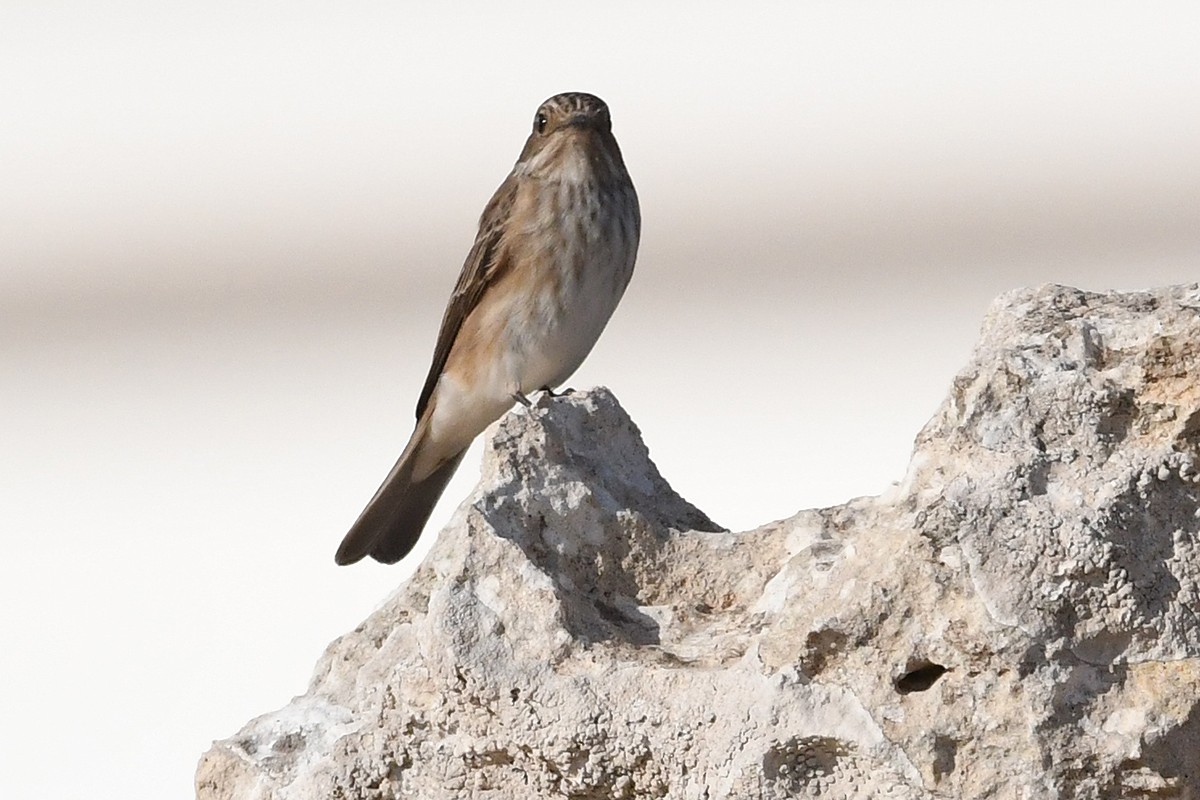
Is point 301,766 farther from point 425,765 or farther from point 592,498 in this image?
point 592,498

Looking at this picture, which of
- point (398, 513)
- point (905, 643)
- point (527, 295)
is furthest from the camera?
point (398, 513)

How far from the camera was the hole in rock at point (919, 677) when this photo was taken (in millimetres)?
1946

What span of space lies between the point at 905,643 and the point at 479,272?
3.27 meters

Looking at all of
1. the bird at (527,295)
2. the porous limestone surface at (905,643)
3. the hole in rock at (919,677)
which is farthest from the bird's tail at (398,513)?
the hole in rock at (919,677)

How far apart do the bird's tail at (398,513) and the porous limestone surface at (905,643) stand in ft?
7.58

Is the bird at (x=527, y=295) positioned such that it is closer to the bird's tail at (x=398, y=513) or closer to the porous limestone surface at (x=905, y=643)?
the bird's tail at (x=398, y=513)

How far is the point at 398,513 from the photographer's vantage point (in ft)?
16.4

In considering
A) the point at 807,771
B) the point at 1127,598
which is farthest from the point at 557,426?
the point at 1127,598

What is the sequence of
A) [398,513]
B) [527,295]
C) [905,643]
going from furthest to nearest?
[398,513] → [527,295] → [905,643]

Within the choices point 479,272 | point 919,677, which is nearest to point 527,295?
point 479,272

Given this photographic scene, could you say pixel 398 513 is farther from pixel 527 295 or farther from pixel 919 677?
pixel 919 677

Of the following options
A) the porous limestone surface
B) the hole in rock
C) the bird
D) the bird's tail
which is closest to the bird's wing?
the bird

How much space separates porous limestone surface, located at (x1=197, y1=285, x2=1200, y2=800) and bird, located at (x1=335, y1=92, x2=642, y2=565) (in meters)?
2.43

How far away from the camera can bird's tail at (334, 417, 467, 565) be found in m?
4.77
